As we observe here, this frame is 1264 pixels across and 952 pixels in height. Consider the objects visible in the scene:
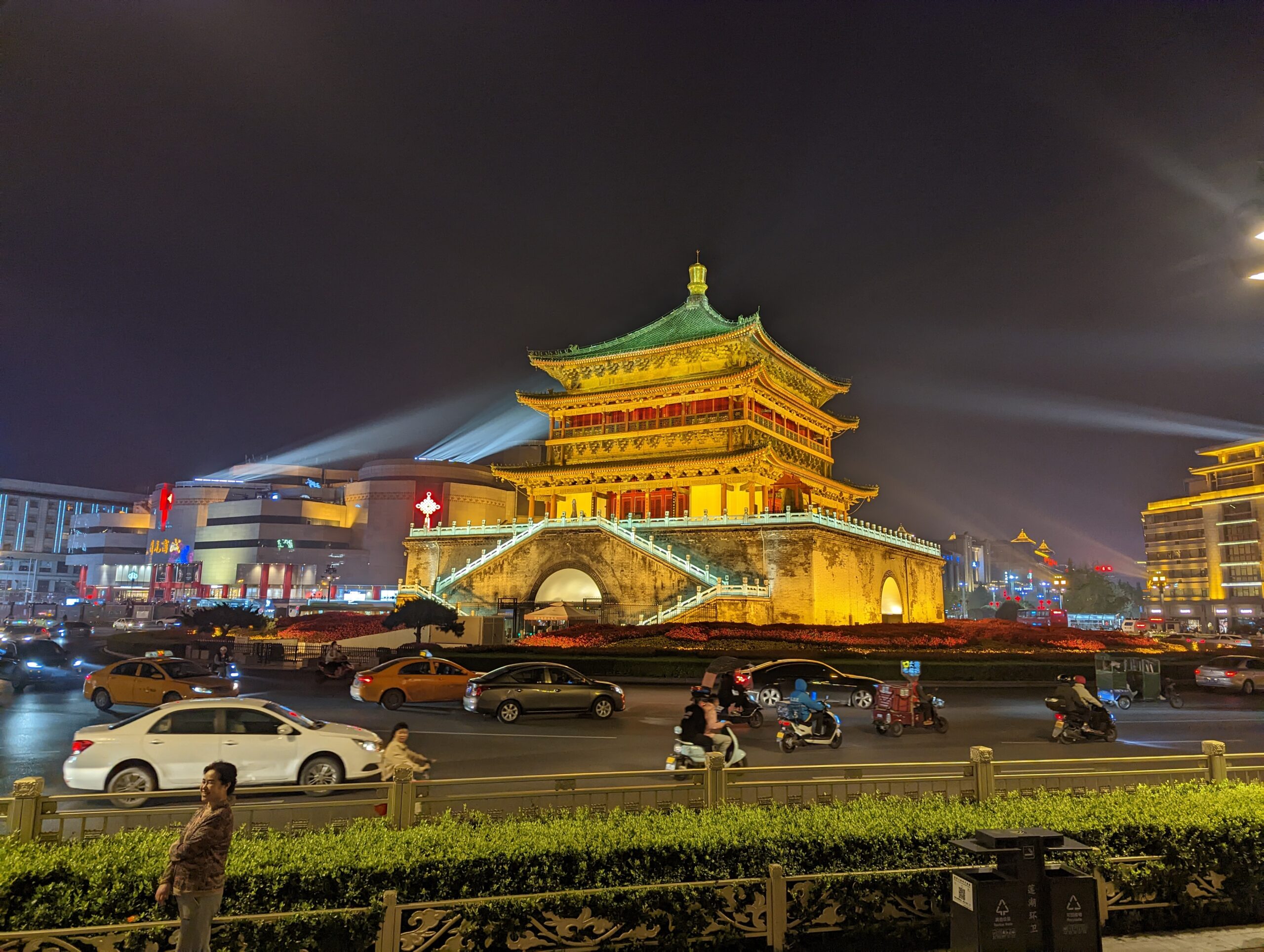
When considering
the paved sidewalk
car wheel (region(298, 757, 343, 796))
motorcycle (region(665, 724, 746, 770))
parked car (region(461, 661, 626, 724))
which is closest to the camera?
the paved sidewalk

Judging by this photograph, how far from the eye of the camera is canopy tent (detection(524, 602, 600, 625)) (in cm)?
3534

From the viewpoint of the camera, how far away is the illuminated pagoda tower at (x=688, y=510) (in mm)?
35406

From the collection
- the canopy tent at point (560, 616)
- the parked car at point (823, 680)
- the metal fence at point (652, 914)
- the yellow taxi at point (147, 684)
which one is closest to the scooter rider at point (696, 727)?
the metal fence at point (652, 914)

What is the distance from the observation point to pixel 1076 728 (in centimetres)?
1431

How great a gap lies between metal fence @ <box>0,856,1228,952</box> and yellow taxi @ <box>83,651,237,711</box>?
44.0ft

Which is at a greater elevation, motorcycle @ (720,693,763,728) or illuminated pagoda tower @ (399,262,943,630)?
illuminated pagoda tower @ (399,262,943,630)

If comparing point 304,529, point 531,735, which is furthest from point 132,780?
point 304,529

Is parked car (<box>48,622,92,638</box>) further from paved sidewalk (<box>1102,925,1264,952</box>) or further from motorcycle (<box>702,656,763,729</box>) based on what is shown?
paved sidewalk (<box>1102,925,1264,952</box>)

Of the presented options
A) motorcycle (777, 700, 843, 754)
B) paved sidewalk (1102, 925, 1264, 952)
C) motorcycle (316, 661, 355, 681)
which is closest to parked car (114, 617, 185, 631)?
motorcycle (316, 661, 355, 681)

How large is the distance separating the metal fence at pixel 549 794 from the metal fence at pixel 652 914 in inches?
41.6

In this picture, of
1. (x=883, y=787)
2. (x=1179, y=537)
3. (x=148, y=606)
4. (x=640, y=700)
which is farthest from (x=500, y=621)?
(x=1179, y=537)

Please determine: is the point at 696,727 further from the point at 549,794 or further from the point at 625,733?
the point at 625,733

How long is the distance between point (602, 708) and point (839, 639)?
51.8ft

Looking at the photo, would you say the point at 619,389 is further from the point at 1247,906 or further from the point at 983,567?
the point at 983,567
